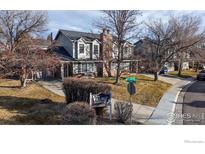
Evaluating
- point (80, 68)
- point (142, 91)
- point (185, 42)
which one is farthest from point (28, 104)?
→ point (185, 42)

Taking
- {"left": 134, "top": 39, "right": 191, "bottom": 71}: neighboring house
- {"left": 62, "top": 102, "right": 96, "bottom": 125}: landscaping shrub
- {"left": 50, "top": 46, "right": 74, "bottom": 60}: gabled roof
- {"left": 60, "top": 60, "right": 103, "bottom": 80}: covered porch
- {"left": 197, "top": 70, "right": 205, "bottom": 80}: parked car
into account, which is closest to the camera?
{"left": 62, "top": 102, "right": 96, "bottom": 125}: landscaping shrub

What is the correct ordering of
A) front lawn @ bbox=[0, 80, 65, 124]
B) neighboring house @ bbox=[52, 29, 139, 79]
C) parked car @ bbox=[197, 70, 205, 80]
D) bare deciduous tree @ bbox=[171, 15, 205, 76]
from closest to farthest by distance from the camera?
front lawn @ bbox=[0, 80, 65, 124]
neighboring house @ bbox=[52, 29, 139, 79]
bare deciduous tree @ bbox=[171, 15, 205, 76]
parked car @ bbox=[197, 70, 205, 80]

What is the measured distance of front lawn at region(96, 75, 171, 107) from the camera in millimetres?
8384

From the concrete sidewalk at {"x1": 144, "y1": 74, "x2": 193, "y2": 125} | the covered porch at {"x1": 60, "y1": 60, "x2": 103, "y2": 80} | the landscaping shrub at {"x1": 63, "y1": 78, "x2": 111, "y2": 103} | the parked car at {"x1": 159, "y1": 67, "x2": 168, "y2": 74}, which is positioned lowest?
the concrete sidewalk at {"x1": 144, "y1": 74, "x2": 193, "y2": 125}

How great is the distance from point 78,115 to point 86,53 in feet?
20.9

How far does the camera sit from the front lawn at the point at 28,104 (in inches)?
278

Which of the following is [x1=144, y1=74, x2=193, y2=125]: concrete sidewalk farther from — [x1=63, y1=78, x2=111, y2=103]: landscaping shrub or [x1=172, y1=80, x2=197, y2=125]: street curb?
[x1=63, y1=78, x2=111, y2=103]: landscaping shrub

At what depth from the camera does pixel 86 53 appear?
11734mm

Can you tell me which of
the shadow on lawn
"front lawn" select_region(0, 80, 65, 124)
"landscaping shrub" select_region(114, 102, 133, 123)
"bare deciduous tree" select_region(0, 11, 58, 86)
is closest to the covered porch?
"bare deciduous tree" select_region(0, 11, 58, 86)

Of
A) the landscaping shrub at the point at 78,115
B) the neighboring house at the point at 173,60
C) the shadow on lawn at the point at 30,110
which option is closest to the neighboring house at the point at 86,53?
the neighboring house at the point at 173,60

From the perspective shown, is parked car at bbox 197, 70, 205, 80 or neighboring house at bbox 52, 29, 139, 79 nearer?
neighboring house at bbox 52, 29, 139, 79

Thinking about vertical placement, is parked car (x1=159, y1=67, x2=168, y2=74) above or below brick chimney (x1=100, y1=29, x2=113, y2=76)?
below
